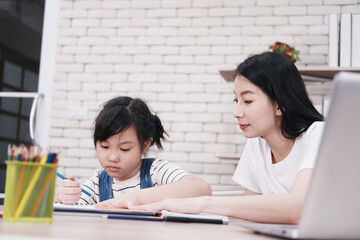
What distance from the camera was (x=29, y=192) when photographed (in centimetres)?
72

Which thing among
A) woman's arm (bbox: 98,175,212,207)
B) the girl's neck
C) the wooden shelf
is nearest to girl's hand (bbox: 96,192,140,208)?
woman's arm (bbox: 98,175,212,207)

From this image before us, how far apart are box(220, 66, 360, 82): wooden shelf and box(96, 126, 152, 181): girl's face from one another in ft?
4.29

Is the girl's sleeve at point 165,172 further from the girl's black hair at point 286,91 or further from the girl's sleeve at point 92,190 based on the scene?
the girl's black hair at point 286,91

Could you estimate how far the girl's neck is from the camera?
5.24 ft

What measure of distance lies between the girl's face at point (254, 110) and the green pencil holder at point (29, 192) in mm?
926

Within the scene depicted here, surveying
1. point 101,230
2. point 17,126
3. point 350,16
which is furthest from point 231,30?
point 101,230

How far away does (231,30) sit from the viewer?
3414 millimetres

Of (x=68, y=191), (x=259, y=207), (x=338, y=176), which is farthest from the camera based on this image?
(x=68, y=191)

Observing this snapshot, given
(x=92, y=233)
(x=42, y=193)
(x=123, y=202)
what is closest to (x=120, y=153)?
(x=123, y=202)

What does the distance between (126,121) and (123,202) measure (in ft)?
1.72

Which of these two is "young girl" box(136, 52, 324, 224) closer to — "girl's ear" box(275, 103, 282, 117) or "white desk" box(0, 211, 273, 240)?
"girl's ear" box(275, 103, 282, 117)

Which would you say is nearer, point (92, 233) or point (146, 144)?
point (92, 233)

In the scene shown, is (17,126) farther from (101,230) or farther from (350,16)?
(101,230)

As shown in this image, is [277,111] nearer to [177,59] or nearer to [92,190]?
[92,190]
